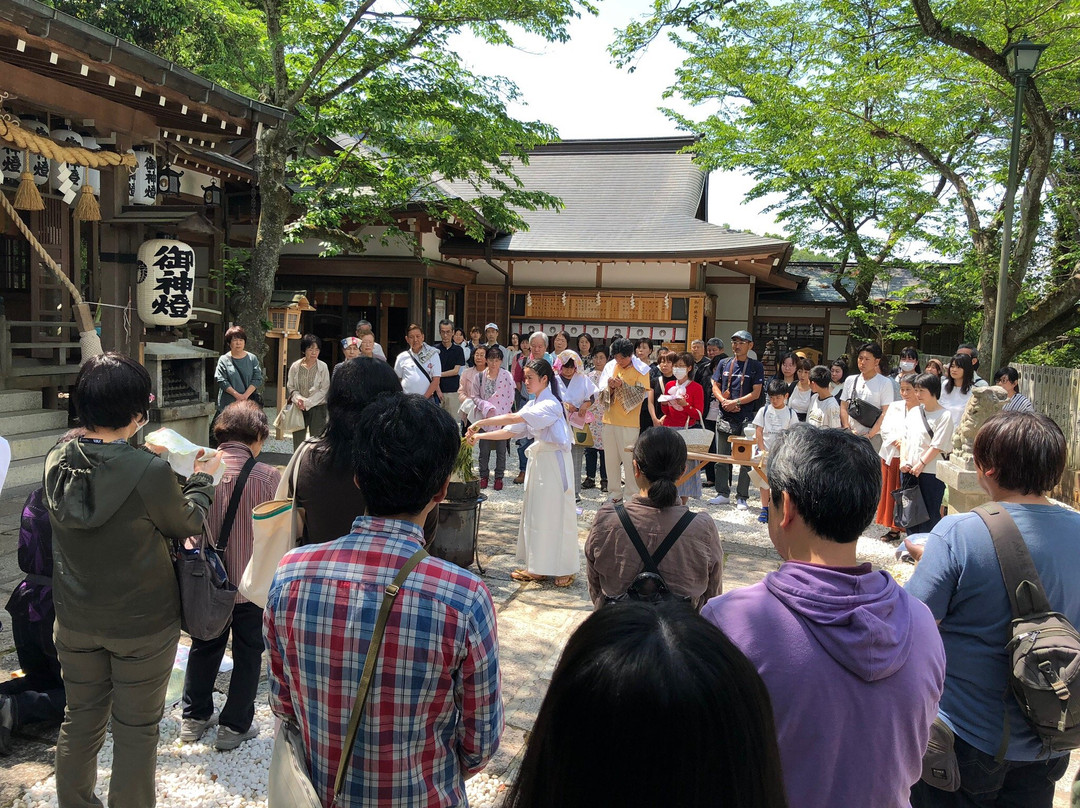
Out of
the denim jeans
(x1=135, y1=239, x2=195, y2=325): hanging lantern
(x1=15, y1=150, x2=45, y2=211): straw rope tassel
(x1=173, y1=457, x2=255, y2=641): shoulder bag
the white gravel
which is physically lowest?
the white gravel

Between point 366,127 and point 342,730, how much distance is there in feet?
32.1

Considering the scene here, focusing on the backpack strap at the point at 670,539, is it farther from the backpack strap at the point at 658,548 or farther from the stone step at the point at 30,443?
the stone step at the point at 30,443

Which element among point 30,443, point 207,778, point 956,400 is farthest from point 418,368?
point 207,778

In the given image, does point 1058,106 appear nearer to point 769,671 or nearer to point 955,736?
point 955,736

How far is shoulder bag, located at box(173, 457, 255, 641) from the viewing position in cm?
254

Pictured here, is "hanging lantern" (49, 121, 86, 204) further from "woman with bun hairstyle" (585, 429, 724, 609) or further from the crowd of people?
"woman with bun hairstyle" (585, 429, 724, 609)

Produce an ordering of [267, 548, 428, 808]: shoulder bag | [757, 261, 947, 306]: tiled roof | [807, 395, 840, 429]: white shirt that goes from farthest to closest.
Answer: [757, 261, 947, 306]: tiled roof < [807, 395, 840, 429]: white shirt < [267, 548, 428, 808]: shoulder bag

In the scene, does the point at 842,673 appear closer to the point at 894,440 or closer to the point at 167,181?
the point at 894,440

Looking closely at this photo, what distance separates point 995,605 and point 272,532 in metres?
2.35

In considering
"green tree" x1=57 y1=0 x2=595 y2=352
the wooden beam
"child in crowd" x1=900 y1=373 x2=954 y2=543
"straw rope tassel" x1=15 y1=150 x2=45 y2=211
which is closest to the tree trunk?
"green tree" x1=57 y1=0 x2=595 y2=352

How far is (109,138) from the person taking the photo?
22.9 ft

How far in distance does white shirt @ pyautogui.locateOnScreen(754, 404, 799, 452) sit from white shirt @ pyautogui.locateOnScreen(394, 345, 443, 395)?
4080 millimetres

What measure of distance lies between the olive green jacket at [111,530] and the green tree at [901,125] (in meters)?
7.51

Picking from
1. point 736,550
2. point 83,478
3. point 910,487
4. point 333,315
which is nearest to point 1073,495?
point 910,487
